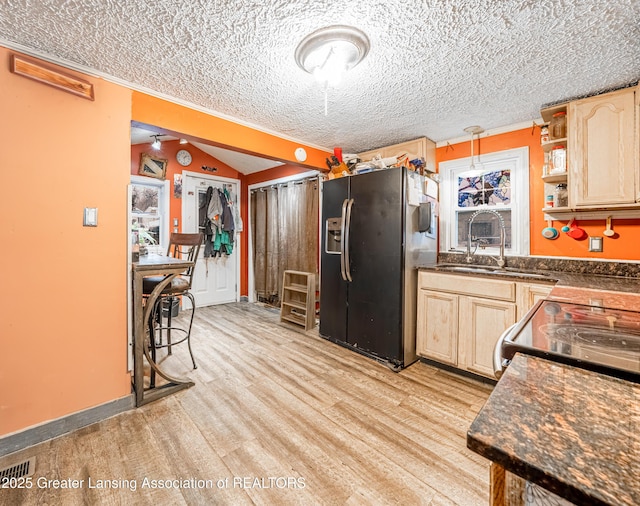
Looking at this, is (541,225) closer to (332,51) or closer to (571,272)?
(571,272)

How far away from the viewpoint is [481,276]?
229 cm

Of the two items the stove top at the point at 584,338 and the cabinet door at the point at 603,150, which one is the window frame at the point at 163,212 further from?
the cabinet door at the point at 603,150

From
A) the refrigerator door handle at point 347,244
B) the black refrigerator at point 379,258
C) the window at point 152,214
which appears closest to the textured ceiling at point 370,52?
the black refrigerator at point 379,258

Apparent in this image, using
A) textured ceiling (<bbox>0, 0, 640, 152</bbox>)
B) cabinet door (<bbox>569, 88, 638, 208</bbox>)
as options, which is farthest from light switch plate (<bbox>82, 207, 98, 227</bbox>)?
cabinet door (<bbox>569, 88, 638, 208</bbox>)

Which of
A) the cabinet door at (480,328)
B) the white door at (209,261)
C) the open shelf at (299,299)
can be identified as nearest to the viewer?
the cabinet door at (480,328)

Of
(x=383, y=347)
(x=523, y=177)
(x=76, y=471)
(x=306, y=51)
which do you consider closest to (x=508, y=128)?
(x=523, y=177)

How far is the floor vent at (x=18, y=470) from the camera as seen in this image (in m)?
1.38

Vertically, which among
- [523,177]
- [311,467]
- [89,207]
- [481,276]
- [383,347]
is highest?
[523,177]

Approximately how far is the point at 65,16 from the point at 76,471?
7.38 ft

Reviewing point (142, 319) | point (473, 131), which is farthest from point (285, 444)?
point (473, 131)

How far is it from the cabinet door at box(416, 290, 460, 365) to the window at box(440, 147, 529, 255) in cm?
80

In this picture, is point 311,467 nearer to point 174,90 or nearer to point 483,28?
point 483,28

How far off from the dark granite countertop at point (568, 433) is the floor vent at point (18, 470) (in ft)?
6.91

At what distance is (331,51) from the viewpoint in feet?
5.22
